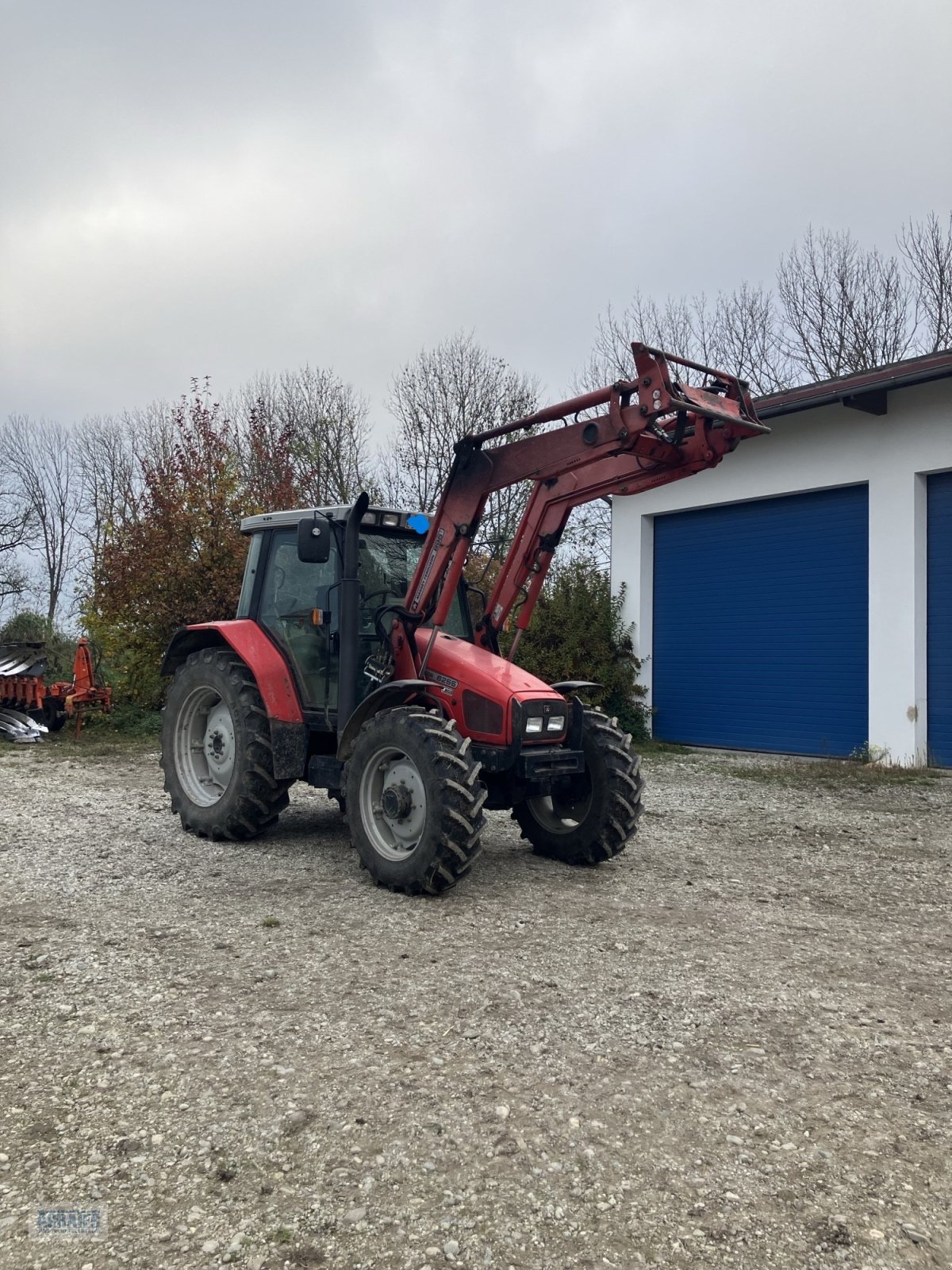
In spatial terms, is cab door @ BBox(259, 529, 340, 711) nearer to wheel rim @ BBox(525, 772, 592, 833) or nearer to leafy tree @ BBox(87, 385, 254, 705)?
wheel rim @ BBox(525, 772, 592, 833)

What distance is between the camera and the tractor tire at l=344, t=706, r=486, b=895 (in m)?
5.16

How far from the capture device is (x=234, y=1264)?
226cm

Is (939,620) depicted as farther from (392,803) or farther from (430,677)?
(392,803)

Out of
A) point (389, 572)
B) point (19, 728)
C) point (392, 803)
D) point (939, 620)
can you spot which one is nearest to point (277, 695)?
point (389, 572)

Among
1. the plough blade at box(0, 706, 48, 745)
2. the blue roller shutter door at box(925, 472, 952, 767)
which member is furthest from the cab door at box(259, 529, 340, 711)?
Result: the plough blade at box(0, 706, 48, 745)

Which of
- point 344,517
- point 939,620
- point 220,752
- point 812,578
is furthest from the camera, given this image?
point 812,578

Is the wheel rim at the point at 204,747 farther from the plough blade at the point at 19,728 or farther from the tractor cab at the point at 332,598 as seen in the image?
the plough blade at the point at 19,728

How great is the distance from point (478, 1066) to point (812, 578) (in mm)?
10673

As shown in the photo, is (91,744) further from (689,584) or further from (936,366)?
(936,366)

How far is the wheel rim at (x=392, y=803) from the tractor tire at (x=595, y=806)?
3.35 feet

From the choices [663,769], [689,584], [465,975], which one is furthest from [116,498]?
[465,975]

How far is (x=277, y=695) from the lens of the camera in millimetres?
6598

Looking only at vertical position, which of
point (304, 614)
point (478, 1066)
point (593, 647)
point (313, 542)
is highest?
point (313, 542)

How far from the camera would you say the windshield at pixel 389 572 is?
21.4ft
